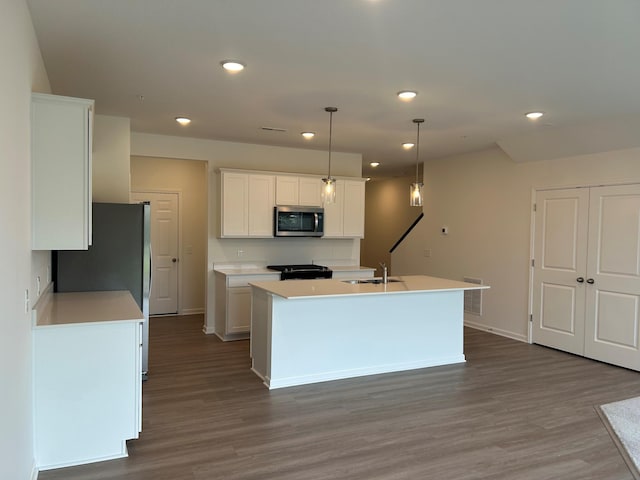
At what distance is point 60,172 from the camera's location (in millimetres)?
2826

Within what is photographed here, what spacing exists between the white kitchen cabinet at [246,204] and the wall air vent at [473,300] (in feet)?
9.85

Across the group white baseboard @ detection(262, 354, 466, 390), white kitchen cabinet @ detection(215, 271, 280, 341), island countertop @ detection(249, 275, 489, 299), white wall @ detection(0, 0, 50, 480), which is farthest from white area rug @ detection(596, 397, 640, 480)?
white kitchen cabinet @ detection(215, 271, 280, 341)

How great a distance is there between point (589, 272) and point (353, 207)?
3.08 m

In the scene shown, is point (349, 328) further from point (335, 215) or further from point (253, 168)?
point (253, 168)

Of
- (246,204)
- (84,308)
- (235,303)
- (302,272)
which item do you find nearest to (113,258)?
(84,308)

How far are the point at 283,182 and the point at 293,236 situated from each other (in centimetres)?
74

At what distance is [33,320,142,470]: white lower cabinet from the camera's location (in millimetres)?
2777

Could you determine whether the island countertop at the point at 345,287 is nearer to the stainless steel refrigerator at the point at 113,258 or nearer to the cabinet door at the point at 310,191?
the stainless steel refrigerator at the point at 113,258

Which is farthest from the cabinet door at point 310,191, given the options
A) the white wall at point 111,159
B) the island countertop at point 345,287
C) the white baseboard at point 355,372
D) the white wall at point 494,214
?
the white baseboard at point 355,372

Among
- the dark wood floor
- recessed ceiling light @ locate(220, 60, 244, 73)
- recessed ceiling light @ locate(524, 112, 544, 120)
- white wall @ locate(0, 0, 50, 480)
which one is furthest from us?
recessed ceiling light @ locate(524, 112, 544, 120)

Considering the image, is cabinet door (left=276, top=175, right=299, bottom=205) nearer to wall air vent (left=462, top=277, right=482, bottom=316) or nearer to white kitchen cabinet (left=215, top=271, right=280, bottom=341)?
white kitchen cabinet (left=215, top=271, right=280, bottom=341)

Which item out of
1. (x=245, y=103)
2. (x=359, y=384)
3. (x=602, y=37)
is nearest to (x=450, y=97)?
(x=602, y=37)

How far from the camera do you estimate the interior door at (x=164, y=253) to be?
24.7 feet

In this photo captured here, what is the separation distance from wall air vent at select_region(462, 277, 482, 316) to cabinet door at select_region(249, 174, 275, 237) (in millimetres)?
2998
